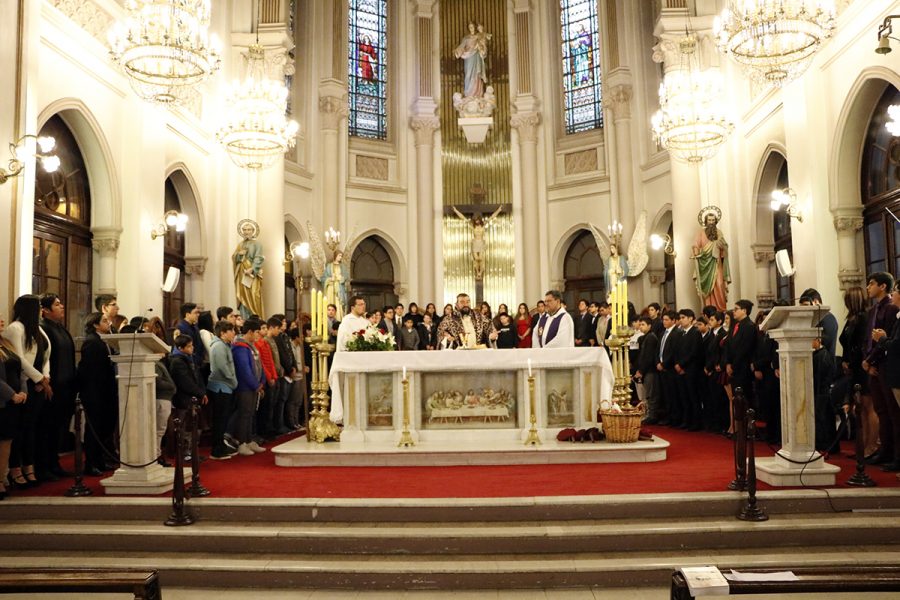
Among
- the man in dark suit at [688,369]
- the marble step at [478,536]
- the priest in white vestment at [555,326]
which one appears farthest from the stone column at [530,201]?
the marble step at [478,536]

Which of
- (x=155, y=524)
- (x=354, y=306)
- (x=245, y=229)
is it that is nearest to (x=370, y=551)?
(x=155, y=524)

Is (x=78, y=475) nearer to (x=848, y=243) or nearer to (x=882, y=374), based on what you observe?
(x=882, y=374)

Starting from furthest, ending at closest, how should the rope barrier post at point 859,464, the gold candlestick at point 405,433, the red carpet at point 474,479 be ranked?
the gold candlestick at point 405,433, the red carpet at point 474,479, the rope barrier post at point 859,464

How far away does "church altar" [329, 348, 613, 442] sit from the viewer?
8.52 metres

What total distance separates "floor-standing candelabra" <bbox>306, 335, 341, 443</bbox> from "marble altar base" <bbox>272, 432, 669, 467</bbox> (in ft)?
1.99

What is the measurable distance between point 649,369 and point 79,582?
9.67 m

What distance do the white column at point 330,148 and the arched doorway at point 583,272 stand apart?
5.88 meters

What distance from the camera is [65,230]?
32.7 ft

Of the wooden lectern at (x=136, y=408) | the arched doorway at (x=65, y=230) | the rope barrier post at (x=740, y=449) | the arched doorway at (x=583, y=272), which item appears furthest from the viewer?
the arched doorway at (x=583, y=272)

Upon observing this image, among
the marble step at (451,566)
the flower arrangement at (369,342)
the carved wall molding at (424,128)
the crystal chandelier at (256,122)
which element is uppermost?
the carved wall molding at (424,128)

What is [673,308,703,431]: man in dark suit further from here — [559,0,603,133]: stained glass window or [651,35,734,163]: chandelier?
[559,0,603,133]: stained glass window

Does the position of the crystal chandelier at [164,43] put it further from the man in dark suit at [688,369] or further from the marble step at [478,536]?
the man in dark suit at [688,369]

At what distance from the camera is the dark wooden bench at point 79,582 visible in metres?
2.73

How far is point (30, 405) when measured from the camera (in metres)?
6.54
